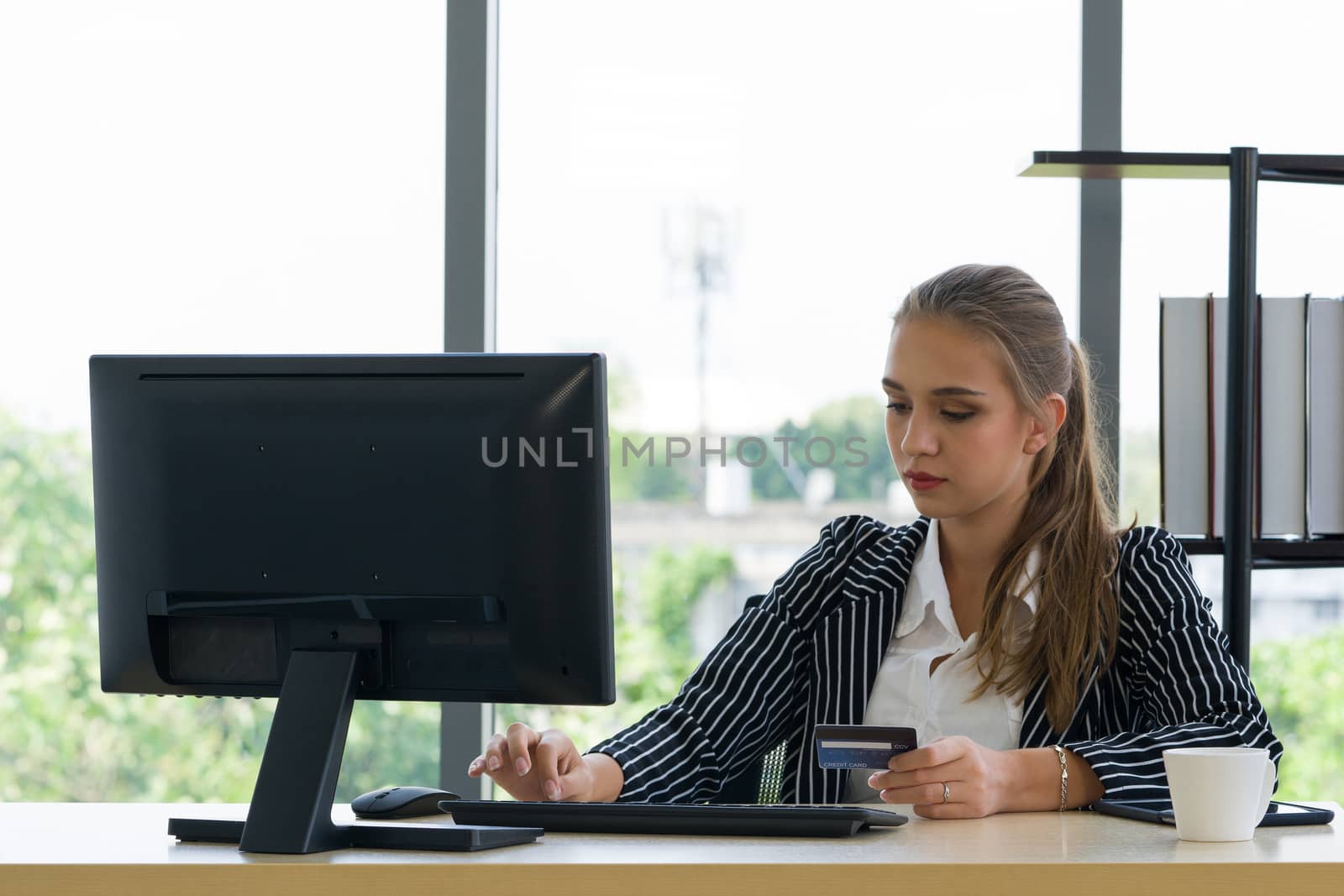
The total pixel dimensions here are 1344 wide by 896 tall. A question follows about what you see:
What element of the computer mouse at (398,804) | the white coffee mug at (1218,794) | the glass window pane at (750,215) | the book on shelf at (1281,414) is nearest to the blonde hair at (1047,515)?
the book on shelf at (1281,414)

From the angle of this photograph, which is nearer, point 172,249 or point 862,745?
point 862,745

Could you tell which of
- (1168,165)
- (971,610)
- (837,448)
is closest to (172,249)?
(837,448)

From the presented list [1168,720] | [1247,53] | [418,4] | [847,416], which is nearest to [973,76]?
[1247,53]

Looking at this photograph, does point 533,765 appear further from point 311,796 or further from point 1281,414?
point 1281,414

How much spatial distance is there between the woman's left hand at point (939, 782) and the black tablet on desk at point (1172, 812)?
144mm

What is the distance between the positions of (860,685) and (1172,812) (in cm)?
59

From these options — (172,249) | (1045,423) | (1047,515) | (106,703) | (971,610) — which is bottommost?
(106,703)

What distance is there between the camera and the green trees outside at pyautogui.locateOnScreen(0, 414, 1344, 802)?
2.45 meters

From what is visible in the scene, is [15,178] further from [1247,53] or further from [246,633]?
[1247,53]

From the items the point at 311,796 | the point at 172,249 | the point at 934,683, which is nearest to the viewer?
the point at 311,796

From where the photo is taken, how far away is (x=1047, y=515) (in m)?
1.90

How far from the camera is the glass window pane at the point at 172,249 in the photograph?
8.07 feet

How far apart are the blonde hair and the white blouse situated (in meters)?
0.03

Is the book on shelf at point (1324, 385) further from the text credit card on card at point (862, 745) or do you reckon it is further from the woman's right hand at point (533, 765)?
the woman's right hand at point (533, 765)
